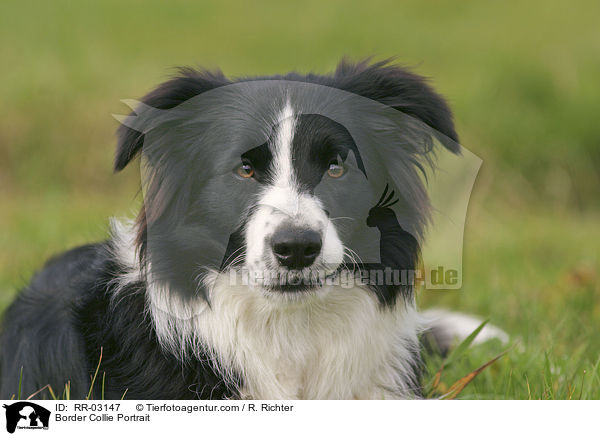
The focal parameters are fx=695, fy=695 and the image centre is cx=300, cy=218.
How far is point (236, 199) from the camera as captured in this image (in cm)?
283

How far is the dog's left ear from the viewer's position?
302 cm

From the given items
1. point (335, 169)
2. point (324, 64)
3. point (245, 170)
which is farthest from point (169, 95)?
point (324, 64)

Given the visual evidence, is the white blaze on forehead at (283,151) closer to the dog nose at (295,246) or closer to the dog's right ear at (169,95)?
the dog nose at (295,246)

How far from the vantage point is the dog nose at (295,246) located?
100 inches

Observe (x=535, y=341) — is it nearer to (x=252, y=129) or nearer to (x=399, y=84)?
(x=399, y=84)

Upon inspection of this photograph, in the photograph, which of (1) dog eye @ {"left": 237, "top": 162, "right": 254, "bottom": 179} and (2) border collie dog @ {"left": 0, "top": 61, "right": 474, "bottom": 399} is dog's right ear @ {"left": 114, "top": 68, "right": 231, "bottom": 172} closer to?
(2) border collie dog @ {"left": 0, "top": 61, "right": 474, "bottom": 399}

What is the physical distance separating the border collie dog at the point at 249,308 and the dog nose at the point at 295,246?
0.13 m

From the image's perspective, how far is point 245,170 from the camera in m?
2.82

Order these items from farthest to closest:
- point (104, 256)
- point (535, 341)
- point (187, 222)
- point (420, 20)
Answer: point (420, 20)
point (535, 341)
point (104, 256)
point (187, 222)

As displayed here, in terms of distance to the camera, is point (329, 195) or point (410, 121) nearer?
point (329, 195)

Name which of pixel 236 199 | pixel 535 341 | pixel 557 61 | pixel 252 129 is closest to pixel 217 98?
pixel 252 129

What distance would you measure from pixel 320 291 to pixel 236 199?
505 mm
